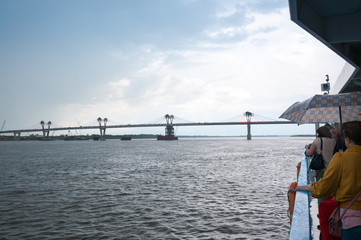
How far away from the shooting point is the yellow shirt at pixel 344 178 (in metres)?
2.67

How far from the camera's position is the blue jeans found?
8.81ft

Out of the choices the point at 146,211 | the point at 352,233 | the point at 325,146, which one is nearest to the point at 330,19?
the point at 325,146

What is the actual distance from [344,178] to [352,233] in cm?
49

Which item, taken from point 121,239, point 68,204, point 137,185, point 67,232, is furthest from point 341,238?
point 137,185

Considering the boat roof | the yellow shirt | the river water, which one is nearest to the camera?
the yellow shirt

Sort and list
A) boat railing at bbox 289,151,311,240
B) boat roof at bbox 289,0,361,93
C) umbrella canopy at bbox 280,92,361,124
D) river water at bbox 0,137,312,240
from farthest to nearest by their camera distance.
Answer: river water at bbox 0,137,312,240, boat roof at bbox 289,0,361,93, umbrella canopy at bbox 280,92,361,124, boat railing at bbox 289,151,311,240

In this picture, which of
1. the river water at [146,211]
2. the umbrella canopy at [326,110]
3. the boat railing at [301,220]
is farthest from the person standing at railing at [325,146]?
the river water at [146,211]

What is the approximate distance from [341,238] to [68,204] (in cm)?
1170

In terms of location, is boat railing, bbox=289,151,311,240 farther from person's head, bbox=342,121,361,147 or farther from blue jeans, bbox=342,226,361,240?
person's head, bbox=342,121,361,147

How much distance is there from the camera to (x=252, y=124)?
6452 inches

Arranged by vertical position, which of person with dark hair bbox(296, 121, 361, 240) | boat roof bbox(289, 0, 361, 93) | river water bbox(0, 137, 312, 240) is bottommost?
river water bbox(0, 137, 312, 240)

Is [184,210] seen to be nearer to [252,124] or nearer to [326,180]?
[326,180]

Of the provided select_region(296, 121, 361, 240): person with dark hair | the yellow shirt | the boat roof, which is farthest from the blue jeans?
the boat roof

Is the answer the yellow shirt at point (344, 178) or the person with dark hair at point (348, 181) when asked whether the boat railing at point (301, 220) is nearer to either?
A: the person with dark hair at point (348, 181)
